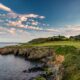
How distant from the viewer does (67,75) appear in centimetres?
2744

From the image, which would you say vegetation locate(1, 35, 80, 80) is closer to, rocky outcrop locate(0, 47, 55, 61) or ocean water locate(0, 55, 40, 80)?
rocky outcrop locate(0, 47, 55, 61)

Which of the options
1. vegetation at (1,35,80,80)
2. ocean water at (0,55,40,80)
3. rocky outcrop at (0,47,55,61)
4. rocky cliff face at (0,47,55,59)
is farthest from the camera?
rocky cliff face at (0,47,55,59)

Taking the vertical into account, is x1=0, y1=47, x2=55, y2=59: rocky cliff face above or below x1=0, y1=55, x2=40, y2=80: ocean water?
above

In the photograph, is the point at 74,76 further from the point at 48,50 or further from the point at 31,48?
the point at 31,48

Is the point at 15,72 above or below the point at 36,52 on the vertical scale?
below

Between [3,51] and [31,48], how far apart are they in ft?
124

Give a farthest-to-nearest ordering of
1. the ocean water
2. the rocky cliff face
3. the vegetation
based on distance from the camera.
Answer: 1. the rocky cliff face
2. the ocean water
3. the vegetation

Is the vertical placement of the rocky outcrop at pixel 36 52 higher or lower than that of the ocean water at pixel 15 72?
higher

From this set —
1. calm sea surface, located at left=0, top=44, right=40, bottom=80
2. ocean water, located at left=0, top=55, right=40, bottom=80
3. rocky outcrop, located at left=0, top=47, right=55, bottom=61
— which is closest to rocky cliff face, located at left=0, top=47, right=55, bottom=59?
rocky outcrop, located at left=0, top=47, right=55, bottom=61

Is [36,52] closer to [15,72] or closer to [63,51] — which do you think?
[15,72]

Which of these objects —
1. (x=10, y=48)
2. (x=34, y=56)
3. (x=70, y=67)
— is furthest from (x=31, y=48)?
(x=70, y=67)

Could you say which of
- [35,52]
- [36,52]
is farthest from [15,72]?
[35,52]

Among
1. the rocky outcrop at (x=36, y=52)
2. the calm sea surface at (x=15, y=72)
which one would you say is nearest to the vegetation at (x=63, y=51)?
the rocky outcrop at (x=36, y=52)

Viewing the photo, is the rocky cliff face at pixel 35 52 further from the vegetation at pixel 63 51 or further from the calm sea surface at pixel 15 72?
the calm sea surface at pixel 15 72
